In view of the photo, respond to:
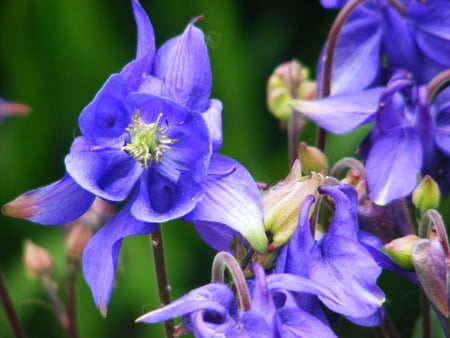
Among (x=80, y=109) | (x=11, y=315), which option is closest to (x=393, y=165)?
(x=11, y=315)

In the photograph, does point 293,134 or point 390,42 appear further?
point 390,42

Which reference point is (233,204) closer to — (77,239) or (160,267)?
(160,267)

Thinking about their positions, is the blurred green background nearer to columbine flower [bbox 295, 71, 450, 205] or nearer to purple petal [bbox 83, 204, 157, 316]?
columbine flower [bbox 295, 71, 450, 205]

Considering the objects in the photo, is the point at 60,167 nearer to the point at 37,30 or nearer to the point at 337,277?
the point at 37,30

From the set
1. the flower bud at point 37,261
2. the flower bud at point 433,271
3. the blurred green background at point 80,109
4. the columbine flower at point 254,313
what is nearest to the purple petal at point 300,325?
the columbine flower at point 254,313

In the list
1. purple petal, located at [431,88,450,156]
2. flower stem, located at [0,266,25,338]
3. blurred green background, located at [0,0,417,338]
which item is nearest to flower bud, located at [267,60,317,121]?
purple petal, located at [431,88,450,156]

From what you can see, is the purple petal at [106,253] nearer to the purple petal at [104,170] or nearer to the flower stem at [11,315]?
the purple petal at [104,170]

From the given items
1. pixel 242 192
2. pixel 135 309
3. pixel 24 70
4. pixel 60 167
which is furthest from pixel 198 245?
pixel 242 192
